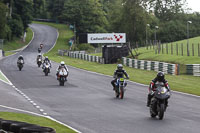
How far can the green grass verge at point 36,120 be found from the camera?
41.1 ft

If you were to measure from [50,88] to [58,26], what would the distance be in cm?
10360

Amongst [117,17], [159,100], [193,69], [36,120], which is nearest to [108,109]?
[159,100]

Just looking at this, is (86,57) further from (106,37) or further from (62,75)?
(62,75)

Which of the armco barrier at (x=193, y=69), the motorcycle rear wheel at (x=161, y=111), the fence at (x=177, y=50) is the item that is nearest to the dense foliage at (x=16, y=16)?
the fence at (x=177, y=50)

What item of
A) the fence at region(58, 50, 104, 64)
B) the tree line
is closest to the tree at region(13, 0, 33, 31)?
the tree line

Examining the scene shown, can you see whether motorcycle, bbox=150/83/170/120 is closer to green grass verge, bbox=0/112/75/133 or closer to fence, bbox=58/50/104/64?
green grass verge, bbox=0/112/75/133

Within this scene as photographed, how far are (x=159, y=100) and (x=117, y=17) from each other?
289 ft

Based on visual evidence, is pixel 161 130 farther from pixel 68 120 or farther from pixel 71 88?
pixel 71 88

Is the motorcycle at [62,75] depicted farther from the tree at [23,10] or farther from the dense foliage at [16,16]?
the tree at [23,10]

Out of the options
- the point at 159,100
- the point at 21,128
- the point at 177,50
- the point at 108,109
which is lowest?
the point at 108,109

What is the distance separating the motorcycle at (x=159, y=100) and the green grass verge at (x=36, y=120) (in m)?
3.35

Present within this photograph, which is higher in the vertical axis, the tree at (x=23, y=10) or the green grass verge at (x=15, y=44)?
the tree at (x=23, y=10)

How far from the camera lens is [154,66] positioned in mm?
41188

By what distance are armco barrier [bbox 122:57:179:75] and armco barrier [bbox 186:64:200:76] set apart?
915 millimetres
